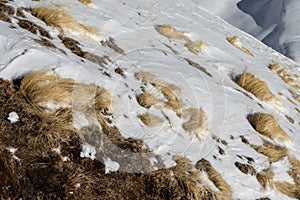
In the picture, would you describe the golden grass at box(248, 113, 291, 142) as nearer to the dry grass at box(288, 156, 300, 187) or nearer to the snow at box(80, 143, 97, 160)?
the dry grass at box(288, 156, 300, 187)

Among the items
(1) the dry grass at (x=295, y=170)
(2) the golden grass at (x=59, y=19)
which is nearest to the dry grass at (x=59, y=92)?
(2) the golden grass at (x=59, y=19)

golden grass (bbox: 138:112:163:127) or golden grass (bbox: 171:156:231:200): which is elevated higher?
golden grass (bbox: 171:156:231:200)

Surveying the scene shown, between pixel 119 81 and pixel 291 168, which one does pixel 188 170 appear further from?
pixel 291 168

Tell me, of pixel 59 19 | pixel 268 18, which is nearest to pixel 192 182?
pixel 59 19

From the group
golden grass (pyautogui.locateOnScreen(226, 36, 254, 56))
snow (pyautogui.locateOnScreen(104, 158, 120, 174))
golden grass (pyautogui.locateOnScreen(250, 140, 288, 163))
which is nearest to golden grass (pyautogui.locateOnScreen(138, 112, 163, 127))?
snow (pyautogui.locateOnScreen(104, 158, 120, 174))

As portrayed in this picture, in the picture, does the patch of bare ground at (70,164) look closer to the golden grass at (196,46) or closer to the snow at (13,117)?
the snow at (13,117)

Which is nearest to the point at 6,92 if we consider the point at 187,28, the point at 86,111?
the point at 86,111
